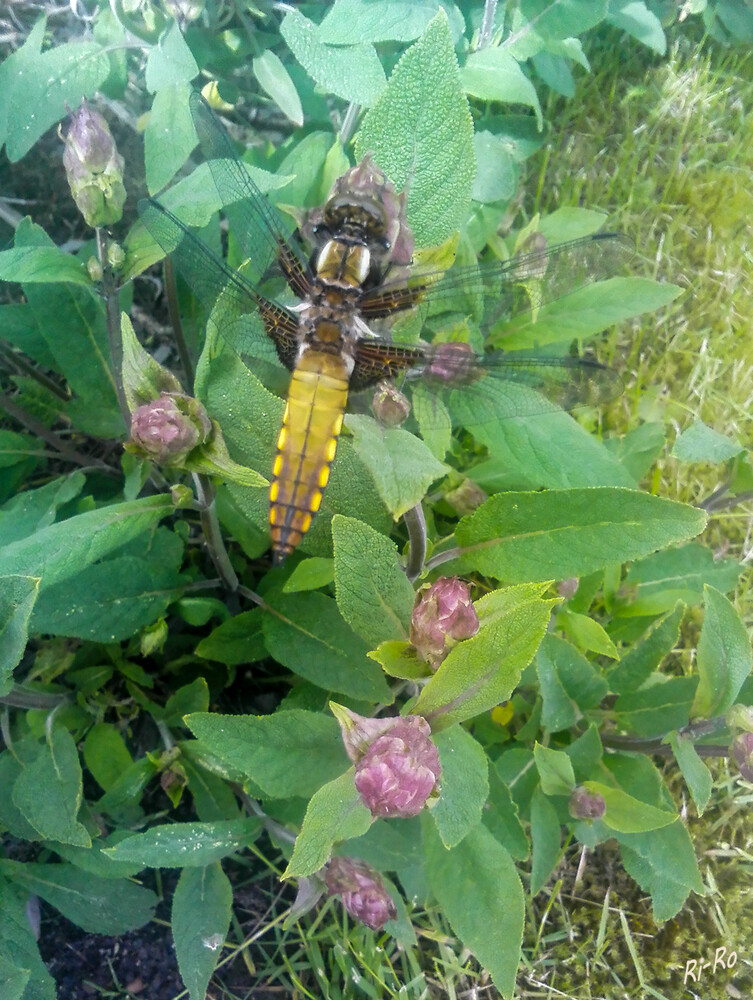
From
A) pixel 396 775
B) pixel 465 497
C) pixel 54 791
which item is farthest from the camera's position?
pixel 465 497

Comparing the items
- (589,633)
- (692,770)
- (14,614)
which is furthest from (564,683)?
(14,614)

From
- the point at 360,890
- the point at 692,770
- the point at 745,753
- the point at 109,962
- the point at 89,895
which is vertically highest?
the point at 745,753

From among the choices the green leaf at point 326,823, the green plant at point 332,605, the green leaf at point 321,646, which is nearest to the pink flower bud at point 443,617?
the green plant at point 332,605

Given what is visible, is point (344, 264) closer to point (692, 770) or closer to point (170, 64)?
point (170, 64)

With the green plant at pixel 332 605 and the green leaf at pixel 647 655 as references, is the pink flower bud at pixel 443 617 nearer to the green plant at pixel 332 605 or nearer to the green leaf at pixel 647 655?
the green plant at pixel 332 605

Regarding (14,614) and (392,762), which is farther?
(14,614)

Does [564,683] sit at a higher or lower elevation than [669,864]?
higher

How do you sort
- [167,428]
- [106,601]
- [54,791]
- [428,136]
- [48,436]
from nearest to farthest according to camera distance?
[167,428], [428,136], [54,791], [106,601], [48,436]
